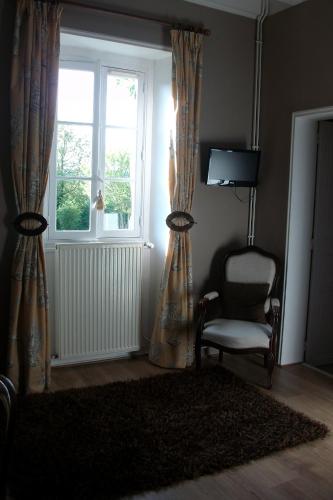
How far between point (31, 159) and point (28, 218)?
0.40 m

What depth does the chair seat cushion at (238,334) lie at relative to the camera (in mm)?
3764

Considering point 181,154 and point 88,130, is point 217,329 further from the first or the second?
point 88,130

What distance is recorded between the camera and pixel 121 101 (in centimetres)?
429

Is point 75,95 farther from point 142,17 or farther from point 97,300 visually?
point 97,300

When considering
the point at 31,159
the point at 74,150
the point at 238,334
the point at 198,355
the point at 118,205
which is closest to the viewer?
the point at 31,159

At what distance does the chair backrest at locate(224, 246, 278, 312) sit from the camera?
4.28 meters

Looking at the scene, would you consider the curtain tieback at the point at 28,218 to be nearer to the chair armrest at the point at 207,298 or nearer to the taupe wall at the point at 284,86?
the chair armrest at the point at 207,298

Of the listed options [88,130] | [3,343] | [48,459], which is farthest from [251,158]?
[48,459]

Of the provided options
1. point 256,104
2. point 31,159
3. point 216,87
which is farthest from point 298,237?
point 31,159

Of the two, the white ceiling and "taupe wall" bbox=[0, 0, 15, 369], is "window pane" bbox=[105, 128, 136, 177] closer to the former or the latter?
"taupe wall" bbox=[0, 0, 15, 369]

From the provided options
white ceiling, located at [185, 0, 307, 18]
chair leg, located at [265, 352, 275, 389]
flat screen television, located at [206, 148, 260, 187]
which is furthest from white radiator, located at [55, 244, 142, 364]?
white ceiling, located at [185, 0, 307, 18]

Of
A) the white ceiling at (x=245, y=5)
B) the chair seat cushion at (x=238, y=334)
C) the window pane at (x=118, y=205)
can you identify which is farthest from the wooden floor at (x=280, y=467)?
the white ceiling at (x=245, y=5)

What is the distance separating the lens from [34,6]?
346 centimetres

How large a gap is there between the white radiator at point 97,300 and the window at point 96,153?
22 centimetres
